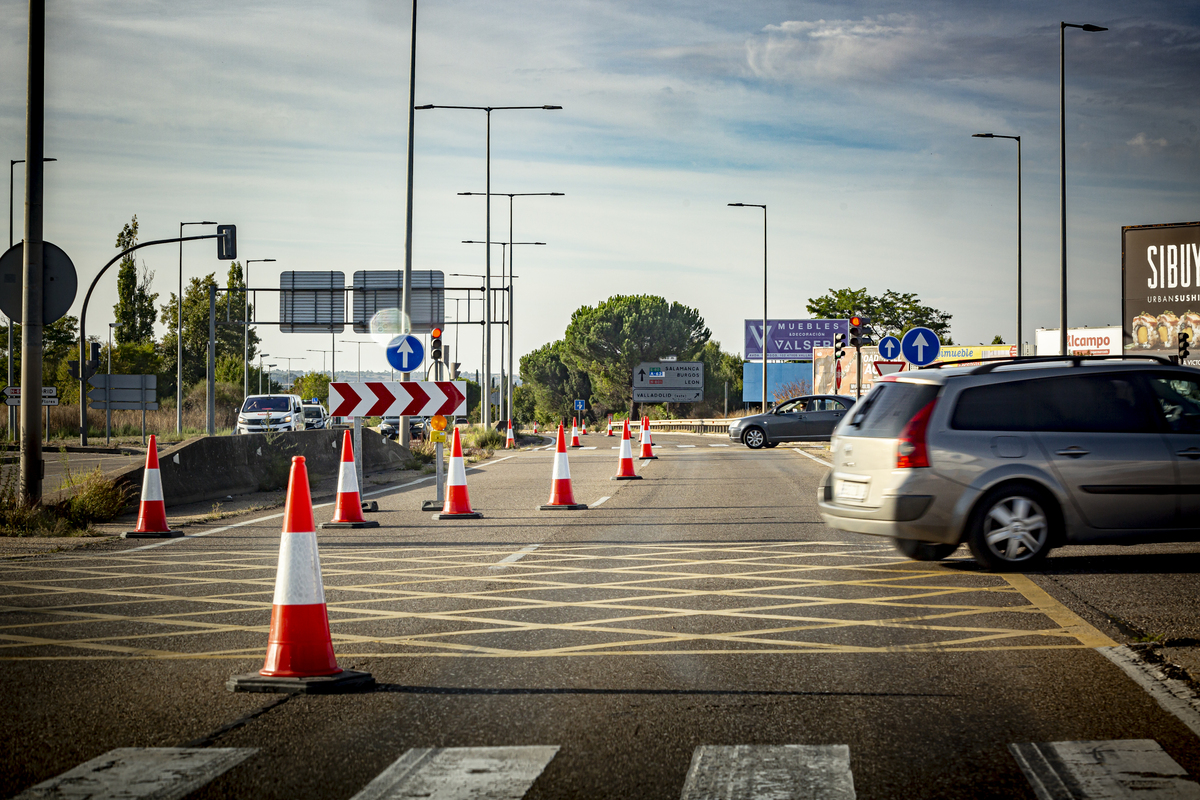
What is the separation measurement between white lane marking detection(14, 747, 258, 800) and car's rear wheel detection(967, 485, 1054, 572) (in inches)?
244

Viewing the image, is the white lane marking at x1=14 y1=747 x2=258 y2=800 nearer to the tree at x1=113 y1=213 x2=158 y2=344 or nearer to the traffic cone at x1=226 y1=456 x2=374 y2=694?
the traffic cone at x1=226 y1=456 x2=374 y2=694

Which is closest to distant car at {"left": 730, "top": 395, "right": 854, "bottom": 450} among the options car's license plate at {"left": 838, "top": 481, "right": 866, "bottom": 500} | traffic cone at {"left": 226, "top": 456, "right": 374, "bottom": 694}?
car's license plate at {"left": 838, "top": 481, "right": 866, "bottom": 500}

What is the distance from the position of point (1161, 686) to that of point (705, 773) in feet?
8.11

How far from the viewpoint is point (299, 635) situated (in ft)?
18.8

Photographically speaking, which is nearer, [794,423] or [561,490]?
[561,490]

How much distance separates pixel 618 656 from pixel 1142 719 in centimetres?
252

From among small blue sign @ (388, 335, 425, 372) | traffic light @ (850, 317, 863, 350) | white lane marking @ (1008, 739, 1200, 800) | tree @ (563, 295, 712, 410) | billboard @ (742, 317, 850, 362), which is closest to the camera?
white lane marking @ (1008, 739, 1200, 800)

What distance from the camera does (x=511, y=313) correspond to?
5466 cm

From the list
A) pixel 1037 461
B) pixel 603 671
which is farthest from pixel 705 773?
pixel 1037 461

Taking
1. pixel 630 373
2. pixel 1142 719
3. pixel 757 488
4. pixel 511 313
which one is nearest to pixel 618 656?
pixel 1142 719

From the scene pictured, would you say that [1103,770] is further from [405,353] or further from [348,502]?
[405,353]

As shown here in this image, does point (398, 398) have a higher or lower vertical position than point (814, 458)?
higher

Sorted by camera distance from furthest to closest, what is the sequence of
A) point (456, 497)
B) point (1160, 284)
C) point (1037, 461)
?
point (1160, 284)
point (456, 497)
point (1037, 461)

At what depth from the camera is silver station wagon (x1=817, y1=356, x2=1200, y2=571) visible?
30.2 ft
